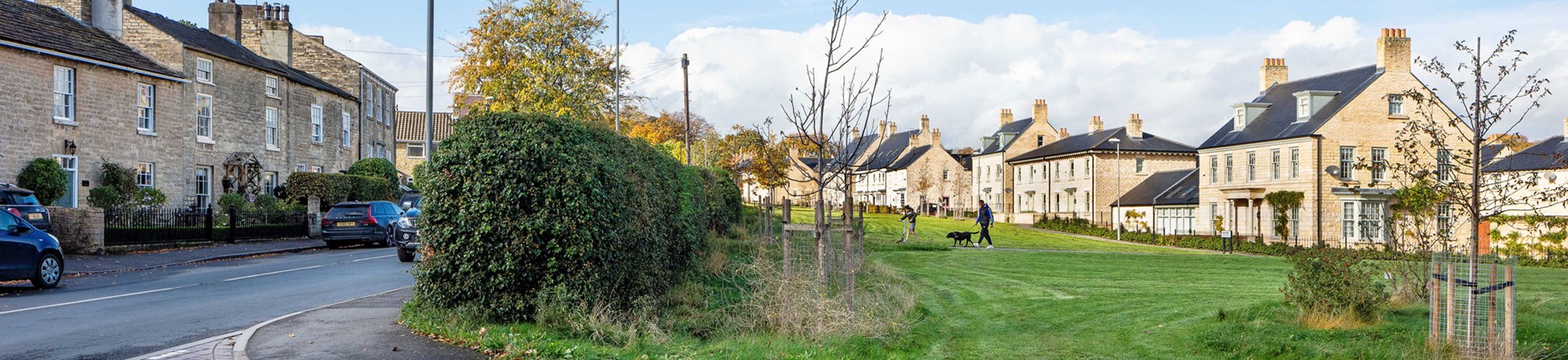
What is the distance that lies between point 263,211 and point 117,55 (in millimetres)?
6053

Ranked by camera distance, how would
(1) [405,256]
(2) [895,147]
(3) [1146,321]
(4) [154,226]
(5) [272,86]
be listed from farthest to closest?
(2) [895,147]
(5) [272,86]
(4) [154,226]
(1) [405,256]
(3) [1146,321]

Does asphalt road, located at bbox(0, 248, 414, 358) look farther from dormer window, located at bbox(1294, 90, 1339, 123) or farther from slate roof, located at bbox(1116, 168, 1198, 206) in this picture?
slate roof, located at bbox(1116, 168, 1198, 206)

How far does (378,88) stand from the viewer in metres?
57.2

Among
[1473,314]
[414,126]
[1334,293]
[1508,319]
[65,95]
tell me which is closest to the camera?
[1508,319]

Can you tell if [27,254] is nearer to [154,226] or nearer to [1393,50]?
[154,226]

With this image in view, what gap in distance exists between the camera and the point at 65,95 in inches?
1186

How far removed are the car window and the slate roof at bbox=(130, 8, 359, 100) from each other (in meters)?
10.3

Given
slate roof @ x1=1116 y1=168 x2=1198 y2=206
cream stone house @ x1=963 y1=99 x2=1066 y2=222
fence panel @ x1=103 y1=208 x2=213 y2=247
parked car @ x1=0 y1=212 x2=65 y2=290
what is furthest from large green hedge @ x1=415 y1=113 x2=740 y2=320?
cream stone house @ x1=963 y1=99 x2=1066 y2=222

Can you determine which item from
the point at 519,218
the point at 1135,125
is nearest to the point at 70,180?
the point at 519,218

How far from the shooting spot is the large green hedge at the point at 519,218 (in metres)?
10.8

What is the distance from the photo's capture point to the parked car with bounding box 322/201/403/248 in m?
29.7

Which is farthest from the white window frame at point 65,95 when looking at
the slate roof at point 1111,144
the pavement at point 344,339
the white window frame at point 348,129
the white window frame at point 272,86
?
the slate roof at point 1111,144

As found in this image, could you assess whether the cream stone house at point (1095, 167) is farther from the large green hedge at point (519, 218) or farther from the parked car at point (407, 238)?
the large green hedge at point (519, 218)

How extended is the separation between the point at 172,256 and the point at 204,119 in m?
14.4
